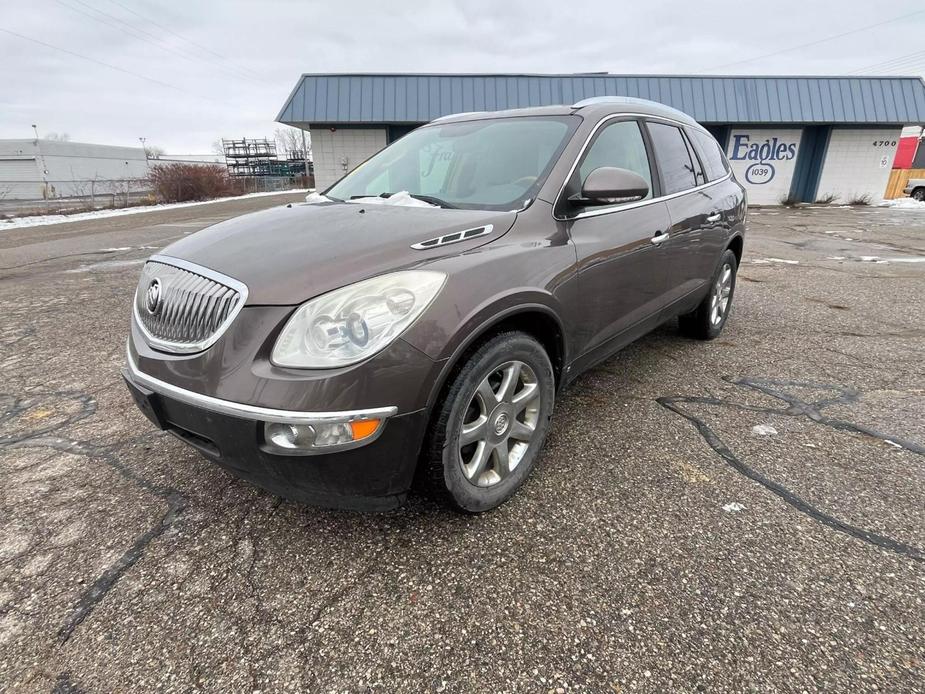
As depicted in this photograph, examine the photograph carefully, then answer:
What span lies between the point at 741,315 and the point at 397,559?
4.75m

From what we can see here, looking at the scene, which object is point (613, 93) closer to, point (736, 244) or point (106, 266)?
point (736, 244)

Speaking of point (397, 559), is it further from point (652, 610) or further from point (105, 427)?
point (105, 427)

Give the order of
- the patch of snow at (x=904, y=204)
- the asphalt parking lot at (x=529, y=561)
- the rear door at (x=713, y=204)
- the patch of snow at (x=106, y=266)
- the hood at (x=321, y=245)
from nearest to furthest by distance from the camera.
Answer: the asphalt parking lot at (x=529, y=561)
the hood at (x=321, y=245)
the rear door at (x=713, y=204)
the patch of snow at (x=106, y=266)
the patch of snow at (x=904, y=204)

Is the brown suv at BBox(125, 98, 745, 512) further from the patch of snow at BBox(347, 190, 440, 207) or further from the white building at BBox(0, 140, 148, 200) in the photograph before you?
the white building at BBox(0, 140, 148, 200)

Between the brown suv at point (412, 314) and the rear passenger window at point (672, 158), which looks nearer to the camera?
the brown suv at point (412, 314)

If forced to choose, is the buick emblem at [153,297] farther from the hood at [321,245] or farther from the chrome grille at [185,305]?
the hood at [321,245]

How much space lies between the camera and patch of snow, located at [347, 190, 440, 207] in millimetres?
2551

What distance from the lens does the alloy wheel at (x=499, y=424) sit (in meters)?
2.06

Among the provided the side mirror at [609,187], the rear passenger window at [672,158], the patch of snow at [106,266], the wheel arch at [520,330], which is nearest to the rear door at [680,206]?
the rear passenger window at [672,158]

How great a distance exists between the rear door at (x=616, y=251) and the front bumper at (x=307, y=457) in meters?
1.14

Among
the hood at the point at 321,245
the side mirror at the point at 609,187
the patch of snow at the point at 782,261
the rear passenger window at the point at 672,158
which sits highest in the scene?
the rear passenger window at the point at 672,158

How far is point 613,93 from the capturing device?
17.6 metres

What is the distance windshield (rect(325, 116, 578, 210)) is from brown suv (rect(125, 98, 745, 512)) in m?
0.01

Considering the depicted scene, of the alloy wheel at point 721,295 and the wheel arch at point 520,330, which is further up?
the wheel arch at point 520,330
